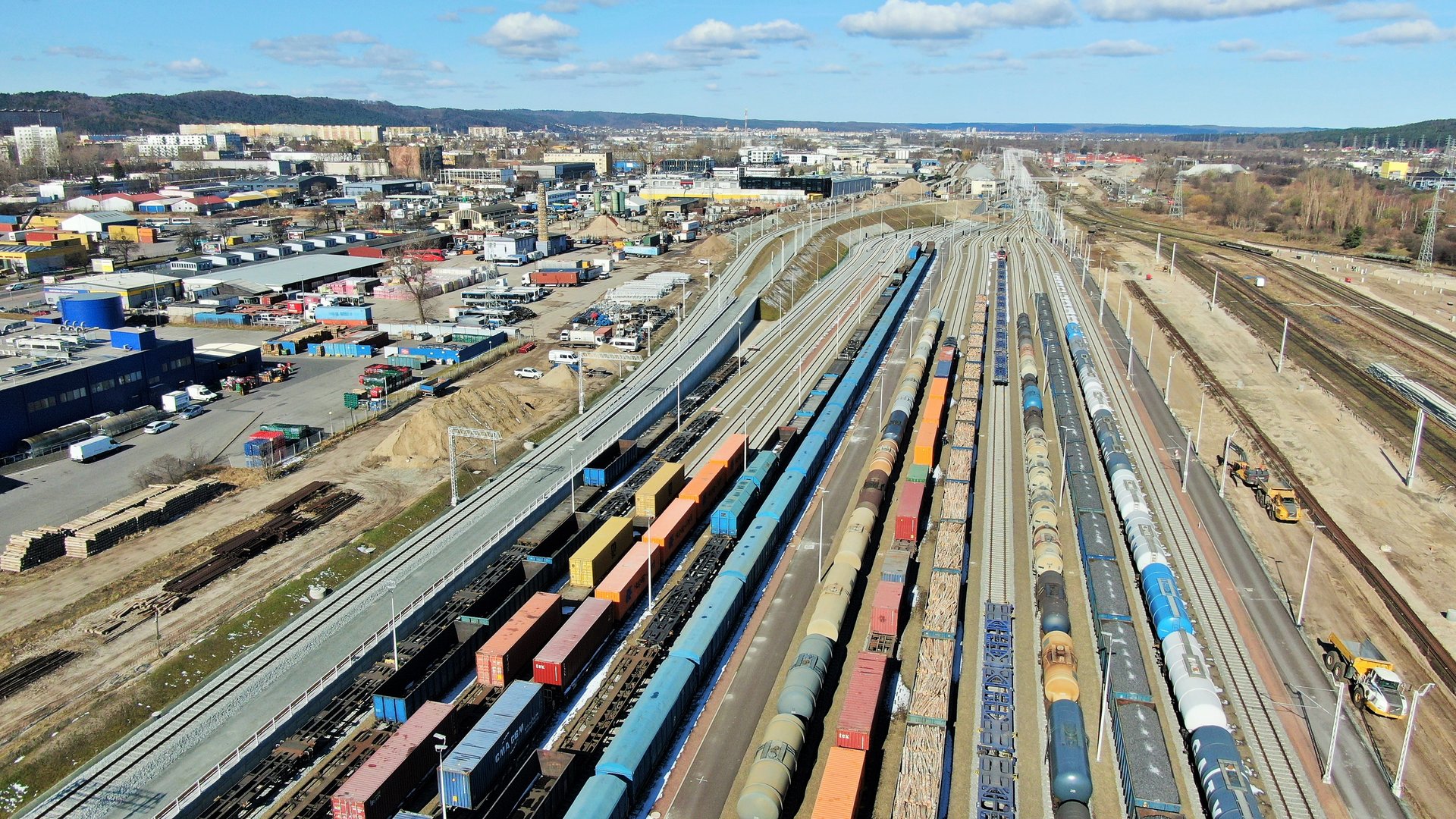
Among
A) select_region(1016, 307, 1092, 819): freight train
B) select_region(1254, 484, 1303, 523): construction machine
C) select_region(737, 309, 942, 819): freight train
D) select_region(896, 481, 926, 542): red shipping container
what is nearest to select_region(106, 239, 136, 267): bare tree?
select_region(737, 309, 942, 819): freight train

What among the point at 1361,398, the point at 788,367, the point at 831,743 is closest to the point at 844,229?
the point at 788,367

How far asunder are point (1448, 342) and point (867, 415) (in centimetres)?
6294

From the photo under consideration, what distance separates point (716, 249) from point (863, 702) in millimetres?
109493

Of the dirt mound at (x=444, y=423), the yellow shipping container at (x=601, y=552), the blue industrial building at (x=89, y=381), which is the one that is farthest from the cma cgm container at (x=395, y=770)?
the blue industrial building at (x=89, y=381)

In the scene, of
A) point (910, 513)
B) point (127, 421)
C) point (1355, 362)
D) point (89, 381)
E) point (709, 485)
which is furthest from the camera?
point (1355, 362)

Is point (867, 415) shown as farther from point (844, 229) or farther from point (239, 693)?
point (844, 229)

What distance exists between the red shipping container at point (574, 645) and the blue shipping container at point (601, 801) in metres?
6.07

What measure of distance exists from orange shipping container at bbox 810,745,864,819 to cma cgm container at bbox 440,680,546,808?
31.3 feet

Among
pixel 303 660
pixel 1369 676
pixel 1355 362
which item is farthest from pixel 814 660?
pixel 1355 362

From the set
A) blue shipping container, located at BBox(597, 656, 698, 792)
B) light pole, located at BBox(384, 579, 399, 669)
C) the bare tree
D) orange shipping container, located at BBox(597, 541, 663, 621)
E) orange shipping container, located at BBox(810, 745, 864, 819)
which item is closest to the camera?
orange shipping container, located at BBox(810, 745, 864, 819)

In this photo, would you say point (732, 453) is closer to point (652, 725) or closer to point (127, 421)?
point (652, 725)

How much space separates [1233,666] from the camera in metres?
34.3

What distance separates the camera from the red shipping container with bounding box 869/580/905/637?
110ft

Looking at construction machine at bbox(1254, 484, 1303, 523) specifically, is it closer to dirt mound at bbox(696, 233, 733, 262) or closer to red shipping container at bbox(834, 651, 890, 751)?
red shipping container at bbox(834, 651, 890, 751)
